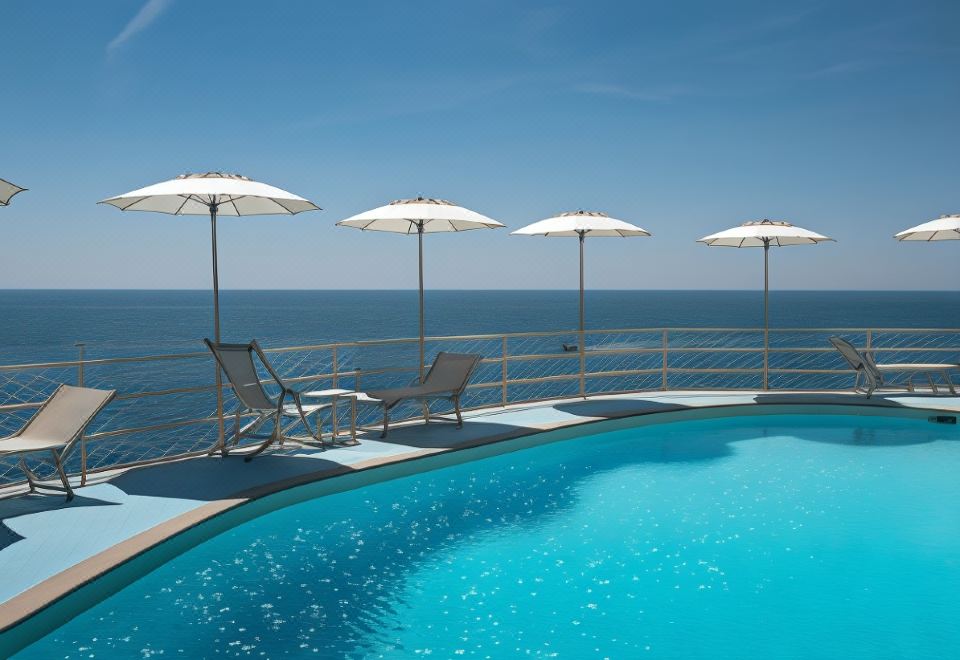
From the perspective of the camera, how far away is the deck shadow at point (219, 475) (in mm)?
4891

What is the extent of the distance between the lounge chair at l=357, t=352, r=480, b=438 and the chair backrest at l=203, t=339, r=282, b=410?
1067 mm

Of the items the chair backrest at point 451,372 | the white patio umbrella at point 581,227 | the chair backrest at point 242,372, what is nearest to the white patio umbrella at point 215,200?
the chair backrest at point 242,372

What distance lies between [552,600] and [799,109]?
28.2 meters

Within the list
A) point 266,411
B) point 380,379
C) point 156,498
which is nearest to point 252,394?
point 266,411

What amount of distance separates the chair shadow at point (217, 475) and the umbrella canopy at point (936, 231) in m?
8.81

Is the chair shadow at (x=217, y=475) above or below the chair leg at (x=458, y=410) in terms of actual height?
below

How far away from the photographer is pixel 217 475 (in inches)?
212

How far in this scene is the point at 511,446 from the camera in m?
6.79

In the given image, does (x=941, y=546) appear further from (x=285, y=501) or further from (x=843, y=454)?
(x=285, y=501)

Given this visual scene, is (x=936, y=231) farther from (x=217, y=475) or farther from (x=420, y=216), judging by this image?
(x=217, y=475)

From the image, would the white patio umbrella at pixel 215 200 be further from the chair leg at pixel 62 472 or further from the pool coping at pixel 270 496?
the chair leg at pixel 62 472

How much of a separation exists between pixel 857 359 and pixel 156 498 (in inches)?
333

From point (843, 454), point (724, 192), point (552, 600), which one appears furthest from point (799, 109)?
point (724, 192)

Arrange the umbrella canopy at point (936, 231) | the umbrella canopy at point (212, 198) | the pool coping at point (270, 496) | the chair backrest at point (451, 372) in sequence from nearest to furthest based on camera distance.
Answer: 1. the pool coping at point (270, 496)
2. the umbrella canopy at point (212, 198)
3. the chair backrest at point (451, 372)
4. the umbrella canopy at point (936, 231)
